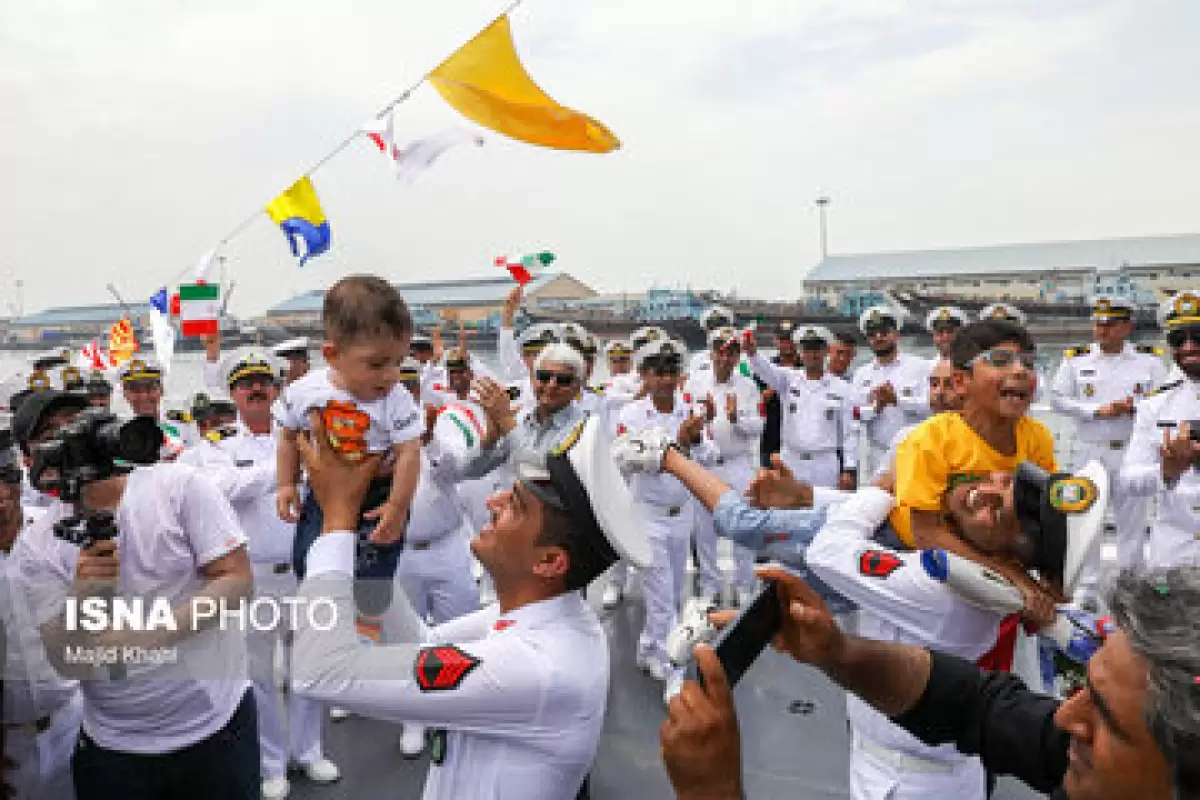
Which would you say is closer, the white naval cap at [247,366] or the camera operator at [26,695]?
the camera operator at [26,695]

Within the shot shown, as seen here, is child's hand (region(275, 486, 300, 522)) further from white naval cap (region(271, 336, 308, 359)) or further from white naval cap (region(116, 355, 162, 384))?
white naval cap (region(271, 336, 308, 359))

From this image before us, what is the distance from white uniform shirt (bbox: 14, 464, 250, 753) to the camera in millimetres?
2086

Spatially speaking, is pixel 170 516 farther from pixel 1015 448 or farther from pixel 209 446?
pixel 1015 448

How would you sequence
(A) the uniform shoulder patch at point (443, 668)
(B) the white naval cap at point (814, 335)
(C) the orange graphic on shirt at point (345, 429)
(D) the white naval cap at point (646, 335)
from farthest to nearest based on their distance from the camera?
(B) the white naval cap at point (814, 335) → (D) the white naval cap at point (646, 335) → (C) the orange graphic on shirt at point (345, 429) → (A) the uniform shoulder patch at point (443, 668)

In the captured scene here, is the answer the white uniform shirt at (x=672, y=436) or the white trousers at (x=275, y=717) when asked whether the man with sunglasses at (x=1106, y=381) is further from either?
the white trousers at (x=275, y=717)

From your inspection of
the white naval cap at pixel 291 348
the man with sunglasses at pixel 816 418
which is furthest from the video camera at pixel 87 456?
the man with sunglasses at pixel 816 418

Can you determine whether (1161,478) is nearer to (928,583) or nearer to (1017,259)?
(928,583)

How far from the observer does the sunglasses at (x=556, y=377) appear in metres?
3.92

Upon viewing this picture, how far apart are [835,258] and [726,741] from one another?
4118 centimetres

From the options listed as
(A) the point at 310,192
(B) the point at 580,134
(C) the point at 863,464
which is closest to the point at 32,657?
(B) the point at 580,134

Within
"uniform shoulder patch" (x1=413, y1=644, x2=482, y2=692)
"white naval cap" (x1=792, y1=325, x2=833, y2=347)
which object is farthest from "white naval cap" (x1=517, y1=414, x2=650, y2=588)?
"white naval cap" (x1=792, y1=325, x2=833, y2=347)

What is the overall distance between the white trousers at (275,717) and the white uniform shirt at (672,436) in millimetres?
2026

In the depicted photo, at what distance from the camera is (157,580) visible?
6.96 ft

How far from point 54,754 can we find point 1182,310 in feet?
17.7
